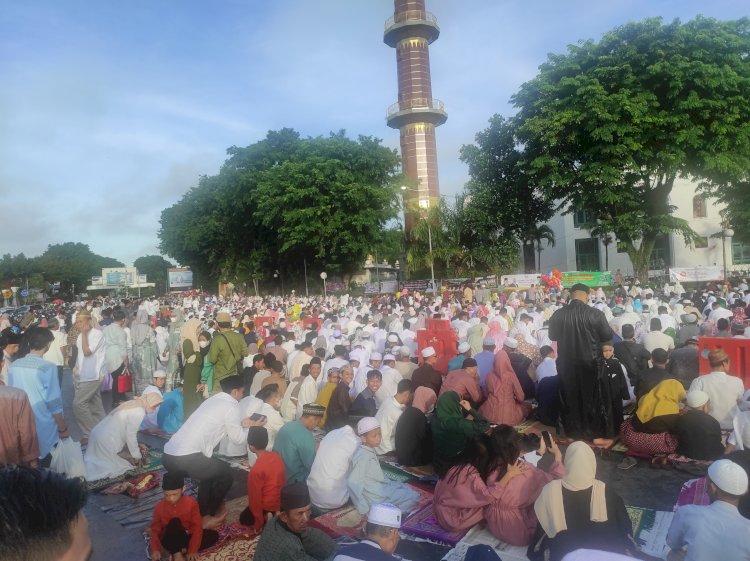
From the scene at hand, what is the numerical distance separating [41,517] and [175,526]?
11.2 ft

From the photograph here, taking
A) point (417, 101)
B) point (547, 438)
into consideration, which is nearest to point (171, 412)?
point (547, 438)

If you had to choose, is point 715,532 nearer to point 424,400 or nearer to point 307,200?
point 424,400

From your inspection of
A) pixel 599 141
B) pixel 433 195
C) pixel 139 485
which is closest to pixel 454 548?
pixel 139 485

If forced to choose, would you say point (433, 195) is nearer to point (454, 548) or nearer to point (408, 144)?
point (408, 144)

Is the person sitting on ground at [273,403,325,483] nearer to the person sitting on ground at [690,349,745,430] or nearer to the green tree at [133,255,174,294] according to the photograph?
the person sitting on ground at [690,349,745,430]

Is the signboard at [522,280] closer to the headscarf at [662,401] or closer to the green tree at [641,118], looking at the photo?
the green tree at [641,118]

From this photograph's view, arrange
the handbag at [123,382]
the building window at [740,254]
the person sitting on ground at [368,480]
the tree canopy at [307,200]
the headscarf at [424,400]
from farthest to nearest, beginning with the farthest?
the building window at [740,254] < the tree canopy at [307,200] < the handbag at [123,382] < the headscarf at [424,400] < the person sitting on ground at [368,480]

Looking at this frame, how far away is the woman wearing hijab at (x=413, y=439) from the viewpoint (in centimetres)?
624

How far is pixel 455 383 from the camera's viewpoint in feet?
24.0

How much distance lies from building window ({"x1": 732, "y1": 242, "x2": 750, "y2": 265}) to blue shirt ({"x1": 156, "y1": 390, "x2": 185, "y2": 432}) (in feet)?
113

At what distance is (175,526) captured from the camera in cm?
428

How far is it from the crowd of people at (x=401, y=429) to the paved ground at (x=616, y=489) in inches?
8.1

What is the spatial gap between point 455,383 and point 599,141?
17426 millimetres

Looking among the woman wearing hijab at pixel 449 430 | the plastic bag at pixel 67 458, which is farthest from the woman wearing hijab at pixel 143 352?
the woman wearing hijab at pixel 449 430
